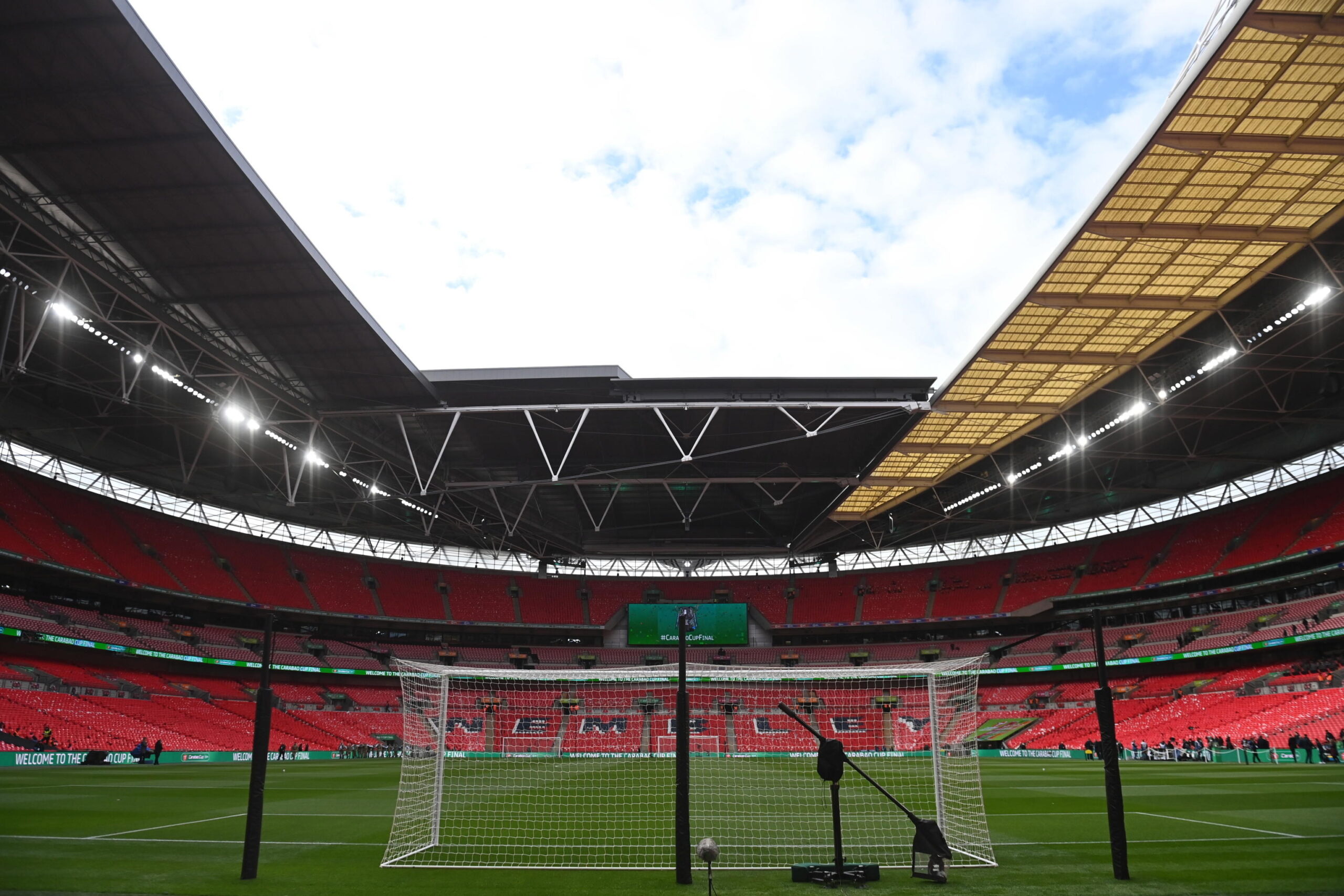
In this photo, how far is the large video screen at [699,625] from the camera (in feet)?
A: 166

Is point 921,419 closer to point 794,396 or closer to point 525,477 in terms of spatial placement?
point 794,396

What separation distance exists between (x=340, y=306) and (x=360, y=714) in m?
31.2

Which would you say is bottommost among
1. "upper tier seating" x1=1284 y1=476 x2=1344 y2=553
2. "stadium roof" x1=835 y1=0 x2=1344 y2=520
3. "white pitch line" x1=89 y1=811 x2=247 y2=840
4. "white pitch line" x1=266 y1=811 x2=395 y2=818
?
"white pitch line" x1=266 y1=811 x2=395 y2=818

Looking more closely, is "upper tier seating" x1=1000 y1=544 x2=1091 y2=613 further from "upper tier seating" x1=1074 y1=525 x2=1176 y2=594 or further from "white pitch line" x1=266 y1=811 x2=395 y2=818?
"white pitch line" x1=266 y1=811 x2=395 y2=818

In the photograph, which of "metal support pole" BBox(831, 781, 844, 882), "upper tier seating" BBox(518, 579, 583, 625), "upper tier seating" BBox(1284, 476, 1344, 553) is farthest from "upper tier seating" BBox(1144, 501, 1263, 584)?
"metal support pole" BBox(831, 781, 844, 882)

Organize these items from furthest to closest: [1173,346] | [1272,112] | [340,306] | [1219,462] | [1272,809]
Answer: [1219,462]
[1173,346]
[340,306]
[1272,112]
[1272,809]

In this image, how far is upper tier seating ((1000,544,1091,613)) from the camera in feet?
163

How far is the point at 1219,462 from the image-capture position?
138 feet

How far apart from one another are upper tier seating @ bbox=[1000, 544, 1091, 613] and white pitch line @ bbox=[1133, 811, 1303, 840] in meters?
39.5

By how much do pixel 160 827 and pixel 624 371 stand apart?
17.3 metres

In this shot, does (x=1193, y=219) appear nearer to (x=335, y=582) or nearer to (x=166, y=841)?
(x=166, y=841)

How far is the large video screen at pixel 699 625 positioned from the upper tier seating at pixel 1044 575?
1751 cm

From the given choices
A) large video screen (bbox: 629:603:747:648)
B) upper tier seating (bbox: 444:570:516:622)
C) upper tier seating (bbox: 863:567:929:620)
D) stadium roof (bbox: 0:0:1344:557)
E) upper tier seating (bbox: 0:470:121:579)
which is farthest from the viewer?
upper tier seating (bbox: 863:567:929:620)

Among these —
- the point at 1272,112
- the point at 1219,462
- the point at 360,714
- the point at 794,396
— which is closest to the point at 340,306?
the point at 794,396
